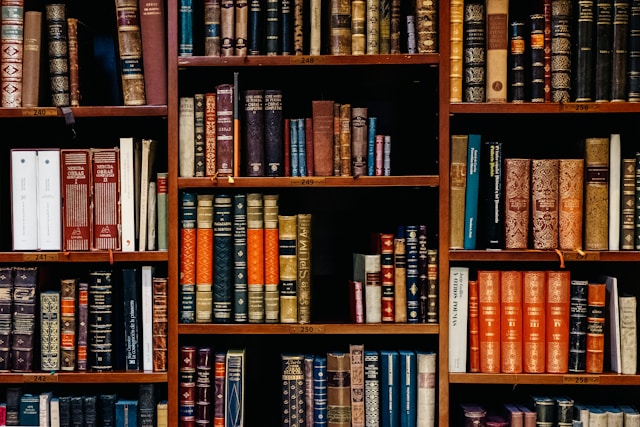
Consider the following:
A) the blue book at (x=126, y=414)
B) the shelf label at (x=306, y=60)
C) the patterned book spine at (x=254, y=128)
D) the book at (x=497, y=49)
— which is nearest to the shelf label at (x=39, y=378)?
the blue book at (x=126, y=414)

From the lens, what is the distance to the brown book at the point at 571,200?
190cm

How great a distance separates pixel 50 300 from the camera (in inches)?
75.9

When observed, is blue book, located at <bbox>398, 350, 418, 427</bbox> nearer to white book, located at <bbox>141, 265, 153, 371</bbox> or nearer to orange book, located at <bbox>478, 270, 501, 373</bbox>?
orange book, located at <bbox>478, 270, 501, 373</bbox>

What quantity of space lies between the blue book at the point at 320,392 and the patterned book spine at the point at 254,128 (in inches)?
22.8

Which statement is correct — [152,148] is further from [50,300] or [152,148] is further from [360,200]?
[360,200]

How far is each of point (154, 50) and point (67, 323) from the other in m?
0.82

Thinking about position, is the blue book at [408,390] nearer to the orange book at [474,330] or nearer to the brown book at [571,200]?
the orange book at [474,330]

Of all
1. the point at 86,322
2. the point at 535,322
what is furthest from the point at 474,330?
the point at 86,322

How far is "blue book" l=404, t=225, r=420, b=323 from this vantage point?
75.9 inches

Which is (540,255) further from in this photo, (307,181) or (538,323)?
(307,181)

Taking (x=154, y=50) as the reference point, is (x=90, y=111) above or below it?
below

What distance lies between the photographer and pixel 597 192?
1.90 meters

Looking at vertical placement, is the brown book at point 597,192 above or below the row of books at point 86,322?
above

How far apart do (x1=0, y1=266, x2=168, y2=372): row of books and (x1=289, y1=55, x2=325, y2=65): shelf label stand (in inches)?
28.6
